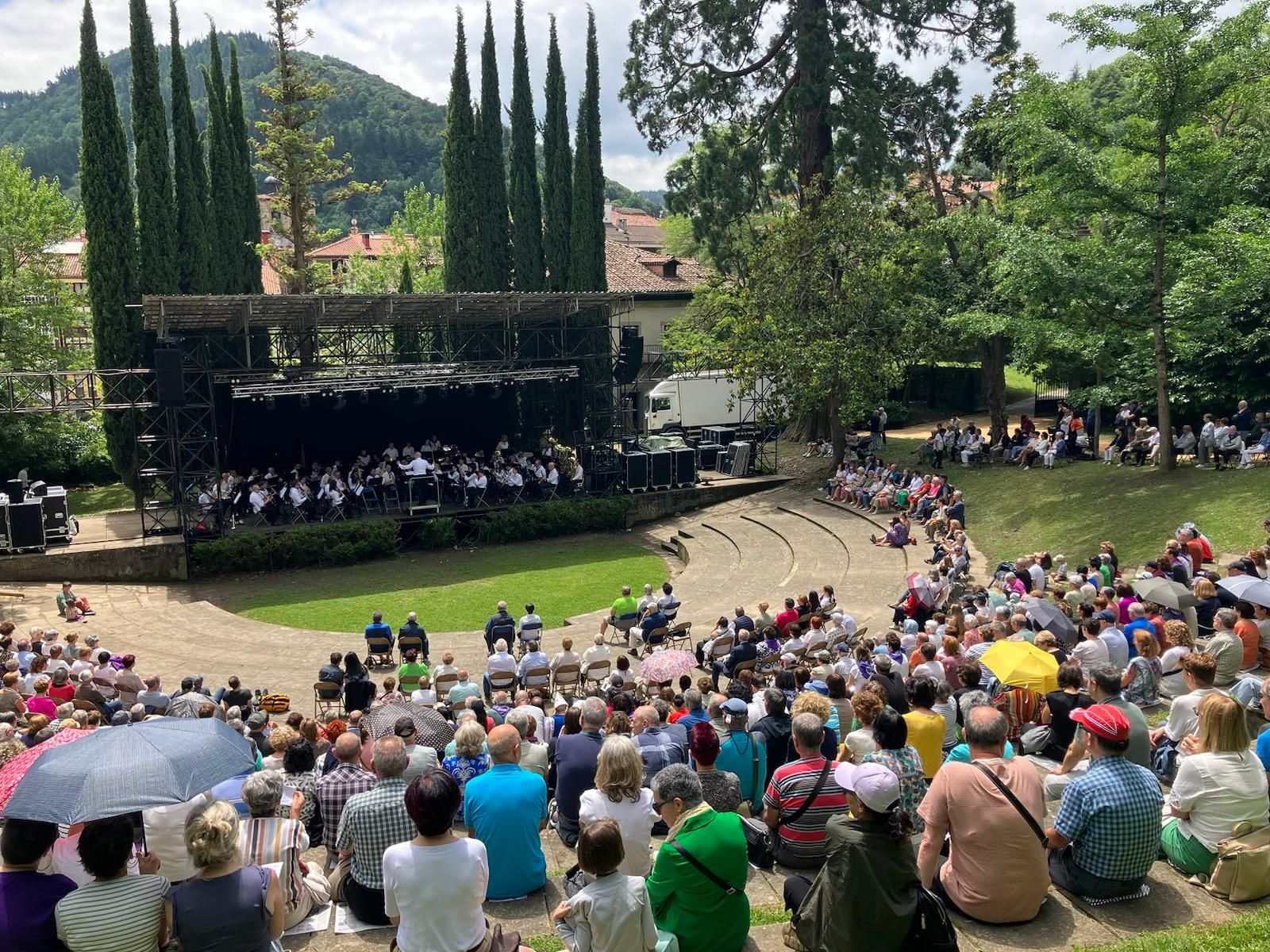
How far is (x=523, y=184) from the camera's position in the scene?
2955 centimetres

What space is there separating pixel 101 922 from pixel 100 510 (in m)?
23.0

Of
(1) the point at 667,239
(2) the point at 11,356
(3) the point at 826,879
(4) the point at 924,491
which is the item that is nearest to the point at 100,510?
(2) the point at 11,356

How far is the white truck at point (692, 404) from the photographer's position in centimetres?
2952

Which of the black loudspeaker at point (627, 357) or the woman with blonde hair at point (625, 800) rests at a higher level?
the black loudspeaker at point (627, 357)

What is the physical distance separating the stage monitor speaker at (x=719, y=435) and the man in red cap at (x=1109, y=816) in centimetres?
2298

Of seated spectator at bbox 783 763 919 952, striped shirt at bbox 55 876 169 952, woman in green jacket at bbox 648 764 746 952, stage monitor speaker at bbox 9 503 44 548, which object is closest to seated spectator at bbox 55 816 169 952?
striped shirt at bbox 55 876 169 952

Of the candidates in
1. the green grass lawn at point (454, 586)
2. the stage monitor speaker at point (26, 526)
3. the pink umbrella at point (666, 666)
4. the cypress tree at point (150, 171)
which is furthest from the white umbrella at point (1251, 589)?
the cypress tree at point (150, 171)

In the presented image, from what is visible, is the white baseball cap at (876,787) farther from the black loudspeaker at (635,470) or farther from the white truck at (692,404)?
the white truck at (692,404)

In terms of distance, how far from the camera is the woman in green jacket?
4090 mm

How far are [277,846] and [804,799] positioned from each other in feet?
8.53

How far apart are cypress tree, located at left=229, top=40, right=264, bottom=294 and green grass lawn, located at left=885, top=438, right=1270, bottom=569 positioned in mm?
20309

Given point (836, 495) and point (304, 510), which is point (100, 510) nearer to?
point (304, 510)

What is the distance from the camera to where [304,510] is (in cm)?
2098

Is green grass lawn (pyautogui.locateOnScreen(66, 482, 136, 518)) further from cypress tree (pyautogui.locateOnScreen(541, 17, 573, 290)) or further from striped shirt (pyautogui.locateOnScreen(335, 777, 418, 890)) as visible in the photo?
striped shirt (pyautogui.locateOnScreen(335, 777, 418, 890))
